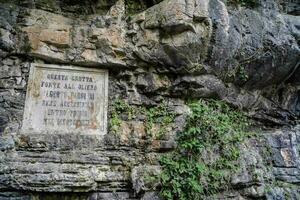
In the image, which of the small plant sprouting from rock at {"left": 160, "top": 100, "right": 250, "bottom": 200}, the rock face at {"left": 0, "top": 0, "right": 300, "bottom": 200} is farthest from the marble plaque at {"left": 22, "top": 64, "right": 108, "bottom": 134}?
the small plant sprouting from rock at {"left": 160, "top": 100, "right": 250, "bottom": 200}

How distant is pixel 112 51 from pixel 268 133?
9.83ft

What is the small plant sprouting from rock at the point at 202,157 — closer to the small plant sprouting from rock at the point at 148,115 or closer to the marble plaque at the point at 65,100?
the small plant sprouting from rock at the point at 148,115

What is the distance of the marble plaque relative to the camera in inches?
178

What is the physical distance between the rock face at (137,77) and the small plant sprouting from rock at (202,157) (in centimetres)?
16

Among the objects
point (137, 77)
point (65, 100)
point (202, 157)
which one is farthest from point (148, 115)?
point (65, 100)

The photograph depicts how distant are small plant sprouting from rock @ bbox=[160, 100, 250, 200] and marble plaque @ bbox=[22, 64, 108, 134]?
114 cm

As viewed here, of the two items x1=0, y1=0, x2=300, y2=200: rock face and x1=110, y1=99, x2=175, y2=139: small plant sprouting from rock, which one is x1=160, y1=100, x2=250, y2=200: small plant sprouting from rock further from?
x1=110, y1=99, x2=175, y2=139: small plant sprouting from rock

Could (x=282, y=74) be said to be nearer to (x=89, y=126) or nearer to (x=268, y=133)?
(x=268, y=133)

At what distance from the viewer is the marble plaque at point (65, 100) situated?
14.8 feet

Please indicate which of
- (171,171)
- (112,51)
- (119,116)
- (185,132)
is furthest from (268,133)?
(112,51)

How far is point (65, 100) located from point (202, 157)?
212cm

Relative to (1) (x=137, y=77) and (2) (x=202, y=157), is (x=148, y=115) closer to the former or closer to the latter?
(1) (x=137, y=77)

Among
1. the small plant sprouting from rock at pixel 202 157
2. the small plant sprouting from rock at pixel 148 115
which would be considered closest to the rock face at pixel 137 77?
the small plant sprouting from rock at pixel 148 115

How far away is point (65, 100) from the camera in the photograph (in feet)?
15.5
